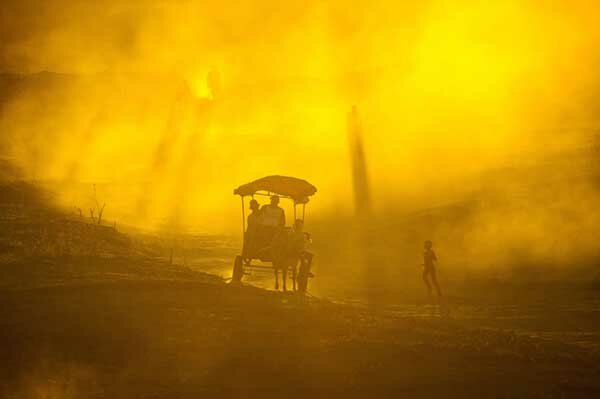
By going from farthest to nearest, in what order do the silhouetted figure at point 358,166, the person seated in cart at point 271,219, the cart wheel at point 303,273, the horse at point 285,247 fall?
the silhouetted figure at point 358,166, the cart wheel at point 303,273, the person seated in cart at point 271,219, the horse at point 285,247

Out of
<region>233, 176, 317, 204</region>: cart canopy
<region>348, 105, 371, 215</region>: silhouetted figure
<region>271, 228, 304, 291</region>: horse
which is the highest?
<region>348, 105, 371, 215</region>: silhouetted figure

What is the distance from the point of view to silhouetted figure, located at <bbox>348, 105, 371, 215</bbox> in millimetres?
62316

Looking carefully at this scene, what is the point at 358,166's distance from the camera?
78.8 meters

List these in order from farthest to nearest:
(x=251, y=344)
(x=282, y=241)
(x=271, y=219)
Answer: (x=271, y=219), (x=282, y=241), (x=251, y=344)

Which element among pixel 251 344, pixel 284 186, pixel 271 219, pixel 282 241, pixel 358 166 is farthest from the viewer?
pixel 358 166

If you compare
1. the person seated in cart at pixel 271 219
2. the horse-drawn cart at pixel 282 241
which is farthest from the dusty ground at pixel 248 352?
the person seated in cart at pixel 271 219

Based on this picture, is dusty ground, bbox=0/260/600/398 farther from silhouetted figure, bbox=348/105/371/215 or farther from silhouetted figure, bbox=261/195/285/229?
silhouetted figure, bbox=348/105/371/215

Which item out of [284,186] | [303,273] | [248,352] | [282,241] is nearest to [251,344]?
[248,352]

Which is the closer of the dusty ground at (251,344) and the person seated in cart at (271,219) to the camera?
the dusty ground at (251,344)

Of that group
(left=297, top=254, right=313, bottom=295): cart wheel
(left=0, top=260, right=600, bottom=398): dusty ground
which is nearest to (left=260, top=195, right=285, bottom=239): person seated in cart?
(left=297, top=254, right=313, bottom=295): cart wheel

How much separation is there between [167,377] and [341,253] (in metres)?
33.0

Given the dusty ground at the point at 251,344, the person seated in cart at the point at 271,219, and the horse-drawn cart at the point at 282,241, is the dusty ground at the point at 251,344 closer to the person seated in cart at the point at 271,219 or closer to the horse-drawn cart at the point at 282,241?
the horse-drawn cart at the point at 282,241

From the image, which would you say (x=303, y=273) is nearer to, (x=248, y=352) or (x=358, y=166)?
(x=248, y=352)

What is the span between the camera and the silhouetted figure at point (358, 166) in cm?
6232
